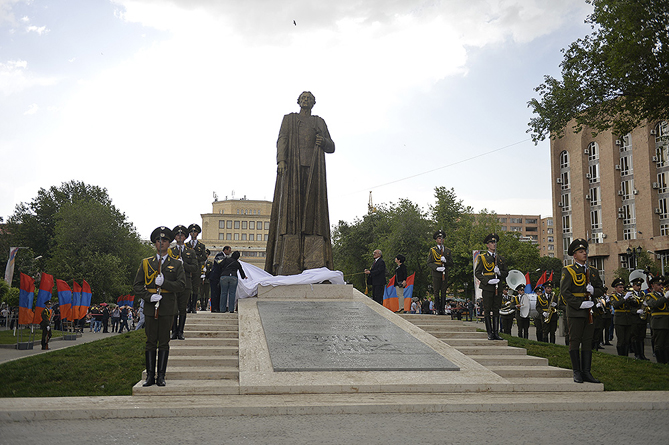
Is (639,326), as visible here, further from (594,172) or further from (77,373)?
(594,172)

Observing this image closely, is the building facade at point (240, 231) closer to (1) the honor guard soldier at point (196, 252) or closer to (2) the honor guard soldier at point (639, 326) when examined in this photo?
(1) the honor guard soldier at point (196, 252)

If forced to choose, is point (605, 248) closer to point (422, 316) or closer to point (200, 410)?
point (422, 316)

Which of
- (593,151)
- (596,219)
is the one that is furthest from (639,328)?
(593,151)

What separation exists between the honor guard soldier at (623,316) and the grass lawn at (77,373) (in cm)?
1206

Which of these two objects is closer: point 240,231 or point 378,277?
point 378,277

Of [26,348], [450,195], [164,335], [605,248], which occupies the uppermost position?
[450,195]

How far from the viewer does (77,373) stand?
9.83 meters

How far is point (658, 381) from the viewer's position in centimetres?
1036

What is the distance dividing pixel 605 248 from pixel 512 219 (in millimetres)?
90365

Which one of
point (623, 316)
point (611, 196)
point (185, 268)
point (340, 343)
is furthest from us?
point (611, 196)

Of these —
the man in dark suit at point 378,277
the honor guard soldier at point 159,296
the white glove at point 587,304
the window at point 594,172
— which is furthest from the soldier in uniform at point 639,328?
the window at point 594,172

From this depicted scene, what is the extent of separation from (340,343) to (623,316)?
902 cm

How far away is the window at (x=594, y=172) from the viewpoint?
62.2 m

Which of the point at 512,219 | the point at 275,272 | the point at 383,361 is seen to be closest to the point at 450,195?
the point at 275,272
